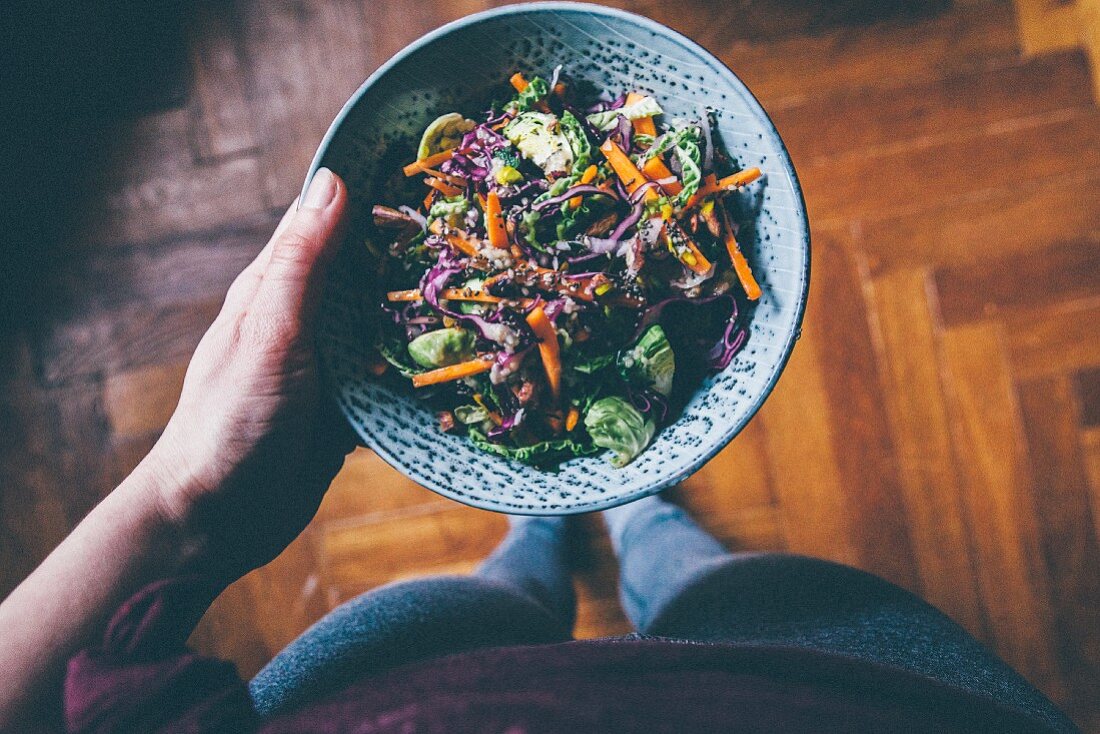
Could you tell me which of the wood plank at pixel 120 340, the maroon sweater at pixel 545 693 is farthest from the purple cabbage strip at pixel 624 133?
the wood plank at pixel 120 340

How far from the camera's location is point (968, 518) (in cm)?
133

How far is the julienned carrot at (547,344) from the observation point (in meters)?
0.69

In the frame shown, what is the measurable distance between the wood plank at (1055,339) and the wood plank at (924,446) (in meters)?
0.15

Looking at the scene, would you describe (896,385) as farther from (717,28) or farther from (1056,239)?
(717,28)

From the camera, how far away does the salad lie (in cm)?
70

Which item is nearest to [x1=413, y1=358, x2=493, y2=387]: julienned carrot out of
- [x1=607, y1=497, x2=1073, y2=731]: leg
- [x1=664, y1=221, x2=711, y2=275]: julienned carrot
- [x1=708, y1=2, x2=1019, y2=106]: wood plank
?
[x1=664, y1=221, x2=711, y2=275]: julienned carrot

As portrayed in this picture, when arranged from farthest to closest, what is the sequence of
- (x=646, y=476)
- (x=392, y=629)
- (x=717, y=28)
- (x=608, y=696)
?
(x=717, y=28), (x=392, y=629), (x=646, y=476), (x=608, y=696)

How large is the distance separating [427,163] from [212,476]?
41 cm

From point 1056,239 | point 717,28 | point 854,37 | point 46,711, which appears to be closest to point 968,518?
point 1056,239

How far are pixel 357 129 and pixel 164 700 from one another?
1.74ft

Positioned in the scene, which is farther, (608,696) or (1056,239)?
(1056,239)

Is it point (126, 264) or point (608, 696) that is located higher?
point (126, 264)

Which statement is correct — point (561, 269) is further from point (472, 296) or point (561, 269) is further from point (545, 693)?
point (545, 693)

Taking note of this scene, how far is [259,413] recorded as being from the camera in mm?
761
